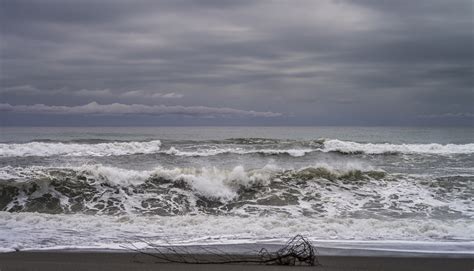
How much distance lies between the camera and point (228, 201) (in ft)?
37.1

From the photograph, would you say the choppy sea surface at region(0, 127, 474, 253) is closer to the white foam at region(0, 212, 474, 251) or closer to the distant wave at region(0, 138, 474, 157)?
the white foam at region(0, 212, 474, 251)

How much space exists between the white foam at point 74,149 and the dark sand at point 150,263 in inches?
531

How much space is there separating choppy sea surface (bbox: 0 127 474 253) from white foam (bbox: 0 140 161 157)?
0.55 ft

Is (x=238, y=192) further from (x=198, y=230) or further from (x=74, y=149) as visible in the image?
(x=74, y=149)

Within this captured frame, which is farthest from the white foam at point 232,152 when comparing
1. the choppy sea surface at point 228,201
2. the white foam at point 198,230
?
the white foam at point 198,230

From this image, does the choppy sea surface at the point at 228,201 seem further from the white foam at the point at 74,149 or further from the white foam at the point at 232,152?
the white foam at the point at 232,152

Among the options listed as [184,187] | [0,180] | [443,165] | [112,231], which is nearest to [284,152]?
[443,165]

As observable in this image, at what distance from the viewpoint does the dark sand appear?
182 inches

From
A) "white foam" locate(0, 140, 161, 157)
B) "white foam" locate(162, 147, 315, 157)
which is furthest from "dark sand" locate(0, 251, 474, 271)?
"white foam" locate(0, 140, 161, 157)

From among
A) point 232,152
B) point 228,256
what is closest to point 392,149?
point 232,152

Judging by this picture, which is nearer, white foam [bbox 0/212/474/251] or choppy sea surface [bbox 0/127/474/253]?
white foam [bbox 0/212/474/251]

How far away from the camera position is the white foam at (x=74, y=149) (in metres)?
→ 18.5

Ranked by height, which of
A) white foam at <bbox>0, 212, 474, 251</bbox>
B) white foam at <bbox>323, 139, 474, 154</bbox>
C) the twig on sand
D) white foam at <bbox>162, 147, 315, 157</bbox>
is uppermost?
white foam at <bbox>323, 139, 474, 154</bbox>

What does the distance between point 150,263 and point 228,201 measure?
6.27 m
